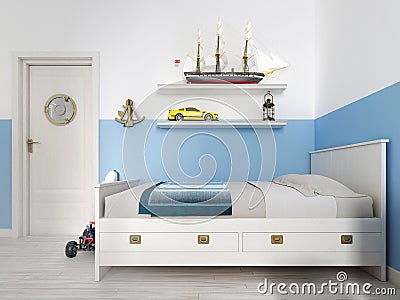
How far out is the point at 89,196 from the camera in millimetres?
4109

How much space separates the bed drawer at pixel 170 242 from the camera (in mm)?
2354

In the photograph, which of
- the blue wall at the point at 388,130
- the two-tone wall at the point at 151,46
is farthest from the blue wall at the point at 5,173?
the blue wall at the point at 388,130

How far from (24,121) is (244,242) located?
2.60m

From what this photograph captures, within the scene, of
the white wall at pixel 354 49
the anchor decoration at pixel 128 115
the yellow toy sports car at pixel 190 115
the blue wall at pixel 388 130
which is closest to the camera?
the blue wall at pixel 388 130

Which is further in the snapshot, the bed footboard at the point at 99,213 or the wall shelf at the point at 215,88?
the wall shelf at the point at 215,88

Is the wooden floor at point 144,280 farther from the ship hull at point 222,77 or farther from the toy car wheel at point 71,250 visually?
the ship hull at point 222,77

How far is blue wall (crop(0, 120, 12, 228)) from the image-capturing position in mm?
3984

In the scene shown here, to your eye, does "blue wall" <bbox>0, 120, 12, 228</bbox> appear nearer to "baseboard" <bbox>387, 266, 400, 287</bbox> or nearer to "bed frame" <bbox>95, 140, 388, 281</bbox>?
"bed frame" <bbox>95, 140, 388, 281</bbox>

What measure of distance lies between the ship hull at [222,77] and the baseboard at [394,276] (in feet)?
6.26

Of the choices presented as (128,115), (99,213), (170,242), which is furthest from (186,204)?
(128,115)

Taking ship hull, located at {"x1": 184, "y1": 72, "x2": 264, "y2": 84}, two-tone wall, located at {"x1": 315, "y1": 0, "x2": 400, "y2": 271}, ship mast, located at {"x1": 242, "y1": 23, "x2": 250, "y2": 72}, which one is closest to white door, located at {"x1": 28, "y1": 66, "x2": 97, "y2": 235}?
ship hull, located at {"x1": 184, "y1": 72, "x2": 264, "y2": 84}

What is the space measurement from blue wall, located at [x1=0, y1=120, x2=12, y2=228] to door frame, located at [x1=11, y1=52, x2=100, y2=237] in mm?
49

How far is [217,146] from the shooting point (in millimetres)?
3973

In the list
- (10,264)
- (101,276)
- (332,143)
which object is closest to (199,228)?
(101,276)
